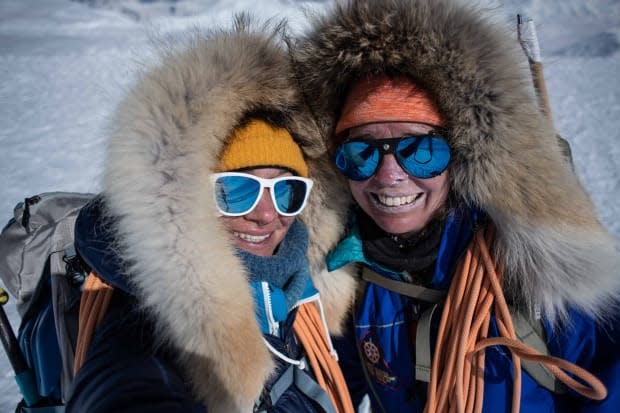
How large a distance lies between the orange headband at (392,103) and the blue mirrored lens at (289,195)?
315mm

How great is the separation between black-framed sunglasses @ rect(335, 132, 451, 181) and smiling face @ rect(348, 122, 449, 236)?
→ 0.02m

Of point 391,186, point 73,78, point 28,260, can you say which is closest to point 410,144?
point 391,186

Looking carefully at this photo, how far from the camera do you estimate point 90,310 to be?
4.00ft

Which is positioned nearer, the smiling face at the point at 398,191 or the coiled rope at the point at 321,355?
the smiling face at the point at 398,191

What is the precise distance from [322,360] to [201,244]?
2.52ft

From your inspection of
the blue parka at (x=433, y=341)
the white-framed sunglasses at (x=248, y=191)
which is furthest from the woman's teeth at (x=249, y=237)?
the blue parka at (x=433, y=341)

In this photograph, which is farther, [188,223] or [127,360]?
[188,223]

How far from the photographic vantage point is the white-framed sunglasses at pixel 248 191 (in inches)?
54.7

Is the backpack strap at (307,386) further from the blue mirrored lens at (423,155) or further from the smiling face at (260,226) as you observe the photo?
the blue mirrored lens at (423,155)

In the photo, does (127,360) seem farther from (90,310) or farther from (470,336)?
(470,336)

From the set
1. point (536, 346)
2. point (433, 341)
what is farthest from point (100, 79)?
point (536, 346)

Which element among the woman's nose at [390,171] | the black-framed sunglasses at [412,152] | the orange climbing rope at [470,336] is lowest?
the orange climbing rope at [470,336]

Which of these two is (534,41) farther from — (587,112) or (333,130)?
(587,112)

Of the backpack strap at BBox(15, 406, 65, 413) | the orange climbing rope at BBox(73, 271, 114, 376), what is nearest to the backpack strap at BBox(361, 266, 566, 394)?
the orange climbing rope at BBox(73, 271, 114, 376)
